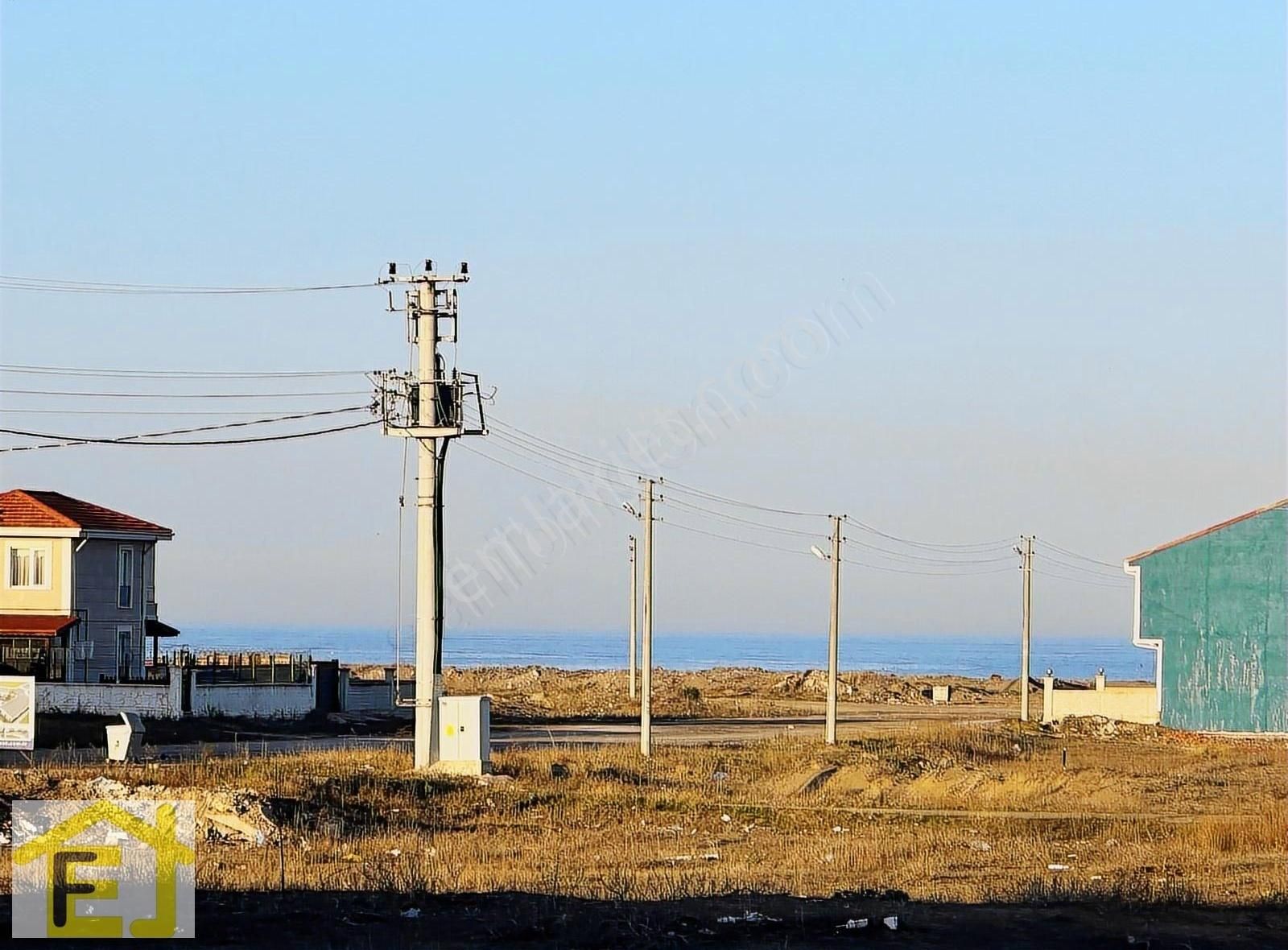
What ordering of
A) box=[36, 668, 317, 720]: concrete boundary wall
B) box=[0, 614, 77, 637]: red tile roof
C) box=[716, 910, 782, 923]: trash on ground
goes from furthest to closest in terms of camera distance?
1. box=[0, 614, 77, 637]: red tile roof
2. box=[36, 668, 317, 720]: concrete boundary wall
3. box=[716, 910, 782, 923]: trash on ground

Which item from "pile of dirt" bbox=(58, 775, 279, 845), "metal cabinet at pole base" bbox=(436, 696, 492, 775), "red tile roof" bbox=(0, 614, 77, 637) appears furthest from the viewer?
"red tile roof" bbox=(0, 614, 77, 637)

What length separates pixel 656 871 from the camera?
73.9 ft

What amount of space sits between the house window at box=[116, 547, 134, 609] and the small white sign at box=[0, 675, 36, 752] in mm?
21569

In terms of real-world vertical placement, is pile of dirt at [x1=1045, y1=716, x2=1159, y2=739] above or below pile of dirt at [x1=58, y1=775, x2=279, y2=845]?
below

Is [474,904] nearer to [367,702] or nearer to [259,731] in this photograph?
[259,731]

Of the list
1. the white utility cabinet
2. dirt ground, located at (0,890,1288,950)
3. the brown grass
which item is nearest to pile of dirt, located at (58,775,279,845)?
the brown grass

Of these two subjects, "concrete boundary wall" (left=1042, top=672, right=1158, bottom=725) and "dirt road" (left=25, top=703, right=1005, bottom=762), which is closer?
"dirt road" (left=25, top=703, right=1005, bottom=762)

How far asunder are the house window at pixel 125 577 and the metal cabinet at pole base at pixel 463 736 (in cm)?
2118

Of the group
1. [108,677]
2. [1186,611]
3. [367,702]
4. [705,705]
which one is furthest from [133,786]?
[705,705]

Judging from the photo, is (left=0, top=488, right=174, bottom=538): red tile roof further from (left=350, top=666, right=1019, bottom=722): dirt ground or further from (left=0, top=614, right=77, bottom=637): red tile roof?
(left=350, top=666, right=1019, bottom=722): dirt ground

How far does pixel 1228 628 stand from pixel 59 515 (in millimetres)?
36039

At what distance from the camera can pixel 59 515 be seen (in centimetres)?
5188

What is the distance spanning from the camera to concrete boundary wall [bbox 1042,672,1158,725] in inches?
2152

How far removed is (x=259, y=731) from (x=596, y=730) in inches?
424
